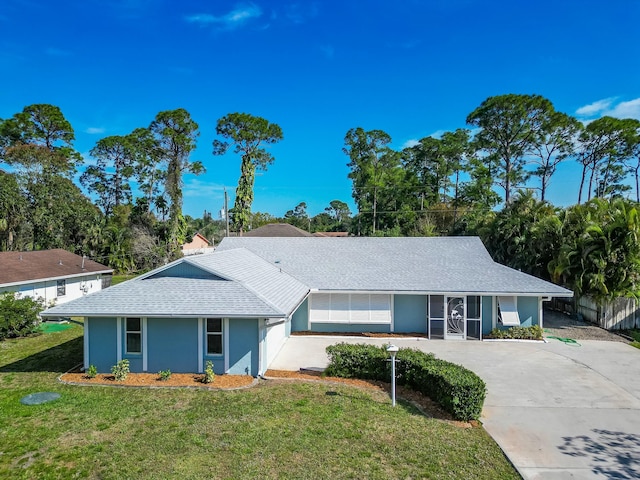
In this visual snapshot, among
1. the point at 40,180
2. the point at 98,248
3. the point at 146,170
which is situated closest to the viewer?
the point at 40,180

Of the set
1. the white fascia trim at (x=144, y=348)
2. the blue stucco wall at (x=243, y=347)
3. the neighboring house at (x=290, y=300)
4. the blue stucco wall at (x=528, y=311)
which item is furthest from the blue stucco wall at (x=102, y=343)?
the blue stucco wall at (x=528, y=311)

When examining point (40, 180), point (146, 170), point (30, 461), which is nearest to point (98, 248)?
point (40, 180)

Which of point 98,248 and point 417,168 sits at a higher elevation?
point 417,168

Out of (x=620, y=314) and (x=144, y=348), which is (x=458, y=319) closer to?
(x=620, y=314)

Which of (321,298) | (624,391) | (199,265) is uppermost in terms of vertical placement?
(199,265)

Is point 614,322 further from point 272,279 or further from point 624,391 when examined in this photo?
point 272,279

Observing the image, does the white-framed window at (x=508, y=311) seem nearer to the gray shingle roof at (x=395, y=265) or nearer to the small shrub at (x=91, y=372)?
the gray shingle roof at (x=395, y=265)

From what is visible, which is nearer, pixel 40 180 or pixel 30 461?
pixel 30 461

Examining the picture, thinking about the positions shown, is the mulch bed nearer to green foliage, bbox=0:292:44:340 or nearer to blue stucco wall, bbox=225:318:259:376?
blue stucco wall, bbox=225:318:259:376
